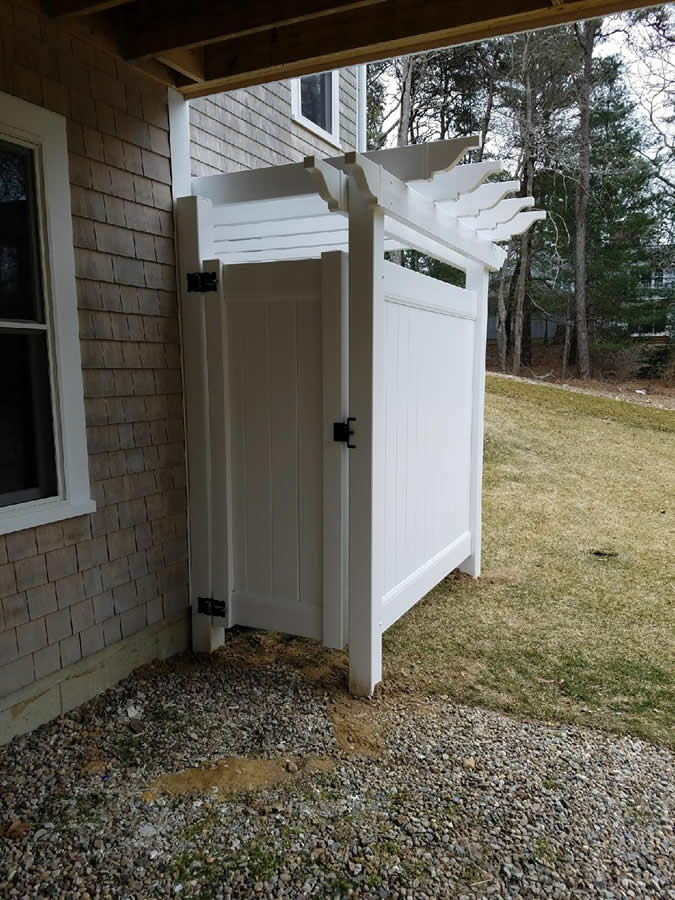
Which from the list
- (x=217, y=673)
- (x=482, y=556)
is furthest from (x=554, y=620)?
(x=217, y=673)

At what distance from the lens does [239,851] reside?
185cm

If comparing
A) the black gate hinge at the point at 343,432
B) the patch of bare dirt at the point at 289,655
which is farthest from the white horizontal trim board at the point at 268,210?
the patch of bare dirt at the point at 289,655

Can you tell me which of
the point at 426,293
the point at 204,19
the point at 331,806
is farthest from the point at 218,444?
the point at 204,19

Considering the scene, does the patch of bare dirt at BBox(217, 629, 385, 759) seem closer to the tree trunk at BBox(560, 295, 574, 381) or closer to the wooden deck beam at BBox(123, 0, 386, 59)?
the wooden deck beam at BBox(123, 0, 386, 59)

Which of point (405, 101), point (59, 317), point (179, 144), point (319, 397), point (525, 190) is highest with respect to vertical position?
point (405, 101)

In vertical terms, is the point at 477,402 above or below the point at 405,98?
below

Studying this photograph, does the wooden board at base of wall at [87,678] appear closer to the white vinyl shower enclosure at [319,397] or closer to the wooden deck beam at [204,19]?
the white vinyl shower enclosure at [319,397]

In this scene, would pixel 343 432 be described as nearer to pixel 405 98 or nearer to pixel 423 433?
pixel 423 433

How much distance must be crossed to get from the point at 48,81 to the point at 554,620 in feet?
11.5

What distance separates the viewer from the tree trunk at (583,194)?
1329 cm

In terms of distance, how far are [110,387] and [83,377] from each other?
146mm

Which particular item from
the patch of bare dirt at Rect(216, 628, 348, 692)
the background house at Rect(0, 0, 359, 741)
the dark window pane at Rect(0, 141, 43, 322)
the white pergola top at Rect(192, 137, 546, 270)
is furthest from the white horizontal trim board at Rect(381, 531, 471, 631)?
the dark window pane at Rect(0, 141, 43, 322)

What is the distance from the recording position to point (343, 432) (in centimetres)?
270

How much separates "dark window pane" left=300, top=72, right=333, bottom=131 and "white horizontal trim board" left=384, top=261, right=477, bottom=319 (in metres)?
2.33
